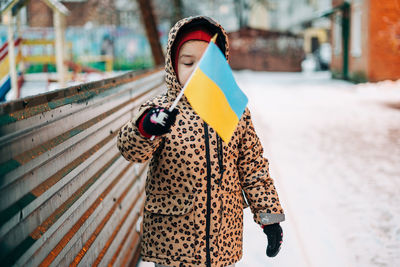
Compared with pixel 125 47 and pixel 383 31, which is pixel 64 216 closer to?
pixel 383 31

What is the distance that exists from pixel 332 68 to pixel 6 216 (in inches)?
1138

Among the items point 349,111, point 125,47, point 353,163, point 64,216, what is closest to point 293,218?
point 353,163

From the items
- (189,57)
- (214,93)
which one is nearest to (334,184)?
(189,57)

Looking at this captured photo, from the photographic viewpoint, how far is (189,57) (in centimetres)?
232

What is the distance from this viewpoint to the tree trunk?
16531 millimetres

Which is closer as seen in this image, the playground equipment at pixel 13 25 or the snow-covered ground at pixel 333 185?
the snow-covered ground at pixel 333 185

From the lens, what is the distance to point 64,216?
2.27 m

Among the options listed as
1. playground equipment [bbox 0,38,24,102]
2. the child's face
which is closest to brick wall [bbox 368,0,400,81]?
playground equipment [bbox 0,38,24,102]

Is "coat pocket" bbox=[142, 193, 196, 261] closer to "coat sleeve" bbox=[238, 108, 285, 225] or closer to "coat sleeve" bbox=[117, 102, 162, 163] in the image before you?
"coat sleeve" bbox=[117, 102, 162, 163]

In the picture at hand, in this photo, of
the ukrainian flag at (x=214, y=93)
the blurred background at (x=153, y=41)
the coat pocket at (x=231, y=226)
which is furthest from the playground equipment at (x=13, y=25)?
the ukrainian flag at (x=214, y=93)

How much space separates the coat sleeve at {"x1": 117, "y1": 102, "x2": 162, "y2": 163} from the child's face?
8.1 inches

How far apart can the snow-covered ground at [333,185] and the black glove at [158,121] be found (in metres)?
2.33

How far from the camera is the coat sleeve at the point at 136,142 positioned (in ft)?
6.96

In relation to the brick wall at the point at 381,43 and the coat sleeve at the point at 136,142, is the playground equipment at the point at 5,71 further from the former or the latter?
the brick wall at the point at 381,43
